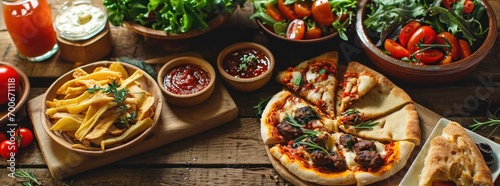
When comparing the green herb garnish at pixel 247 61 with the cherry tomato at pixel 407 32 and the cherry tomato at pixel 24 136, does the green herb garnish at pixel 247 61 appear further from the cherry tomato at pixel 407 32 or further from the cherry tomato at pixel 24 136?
the cherry tomato at pixel 24 136

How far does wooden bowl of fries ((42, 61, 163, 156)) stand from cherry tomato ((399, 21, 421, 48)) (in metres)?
2.19

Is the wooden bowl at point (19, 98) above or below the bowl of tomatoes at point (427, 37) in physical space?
below

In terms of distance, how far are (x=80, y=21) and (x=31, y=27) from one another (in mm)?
427

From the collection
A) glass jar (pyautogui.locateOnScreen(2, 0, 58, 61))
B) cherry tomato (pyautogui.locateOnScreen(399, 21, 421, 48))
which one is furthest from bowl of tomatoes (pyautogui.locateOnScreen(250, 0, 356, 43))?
glass jar (pyautogui.locateOnScreen(2, 0, 58, 61))

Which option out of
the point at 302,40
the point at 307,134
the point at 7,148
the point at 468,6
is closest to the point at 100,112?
the point at 7,148

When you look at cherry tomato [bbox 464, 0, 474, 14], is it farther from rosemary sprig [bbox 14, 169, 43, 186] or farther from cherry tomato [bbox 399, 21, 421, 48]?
rosemary sprig [bbox 14, 169, 43, 186]

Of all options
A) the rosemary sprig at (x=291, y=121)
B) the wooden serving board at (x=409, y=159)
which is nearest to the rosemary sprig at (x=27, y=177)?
the wooden serving board at (x=409, y=159)

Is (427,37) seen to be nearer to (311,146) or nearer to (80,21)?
(311,146)

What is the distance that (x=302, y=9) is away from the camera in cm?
519

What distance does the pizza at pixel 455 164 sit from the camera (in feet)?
13.6

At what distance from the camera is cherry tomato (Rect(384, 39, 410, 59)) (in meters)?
4.99

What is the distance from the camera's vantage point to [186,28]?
4922mm

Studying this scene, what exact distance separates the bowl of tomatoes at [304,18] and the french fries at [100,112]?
134 cm

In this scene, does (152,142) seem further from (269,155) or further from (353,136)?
(353,136)
